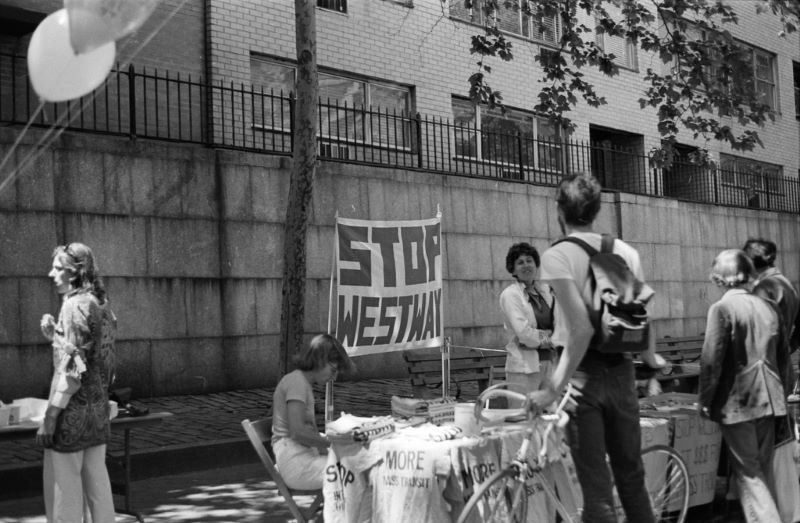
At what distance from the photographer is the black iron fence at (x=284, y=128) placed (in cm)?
1252

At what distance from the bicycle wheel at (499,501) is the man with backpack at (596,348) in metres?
0.40

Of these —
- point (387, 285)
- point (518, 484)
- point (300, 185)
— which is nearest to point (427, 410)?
point (518, 484)

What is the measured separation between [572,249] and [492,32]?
898 cm

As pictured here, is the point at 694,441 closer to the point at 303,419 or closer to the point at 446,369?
the point at 303,419

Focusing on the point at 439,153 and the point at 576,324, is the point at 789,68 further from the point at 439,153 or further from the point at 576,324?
the point at 576,324

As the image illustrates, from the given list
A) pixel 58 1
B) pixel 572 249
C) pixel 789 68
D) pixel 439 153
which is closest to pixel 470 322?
pixel 439 153

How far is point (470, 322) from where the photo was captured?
52.2ft

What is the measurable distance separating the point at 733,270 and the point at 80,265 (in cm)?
373

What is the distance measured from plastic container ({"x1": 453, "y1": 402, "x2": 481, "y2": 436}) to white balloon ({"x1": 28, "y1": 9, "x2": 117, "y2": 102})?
253cm

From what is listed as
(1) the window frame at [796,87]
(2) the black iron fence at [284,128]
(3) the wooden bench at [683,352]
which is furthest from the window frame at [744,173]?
(3) the wooden bench at [683,352]

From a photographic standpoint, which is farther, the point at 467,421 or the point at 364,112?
the point at 364,112

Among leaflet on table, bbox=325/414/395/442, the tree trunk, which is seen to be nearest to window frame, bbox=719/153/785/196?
the tree trunk

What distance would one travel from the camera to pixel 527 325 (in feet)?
23.6

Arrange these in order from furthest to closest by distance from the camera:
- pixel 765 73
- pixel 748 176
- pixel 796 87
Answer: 1. pixel 796 87
2. pixel 765 73
3. pixel 748 176
